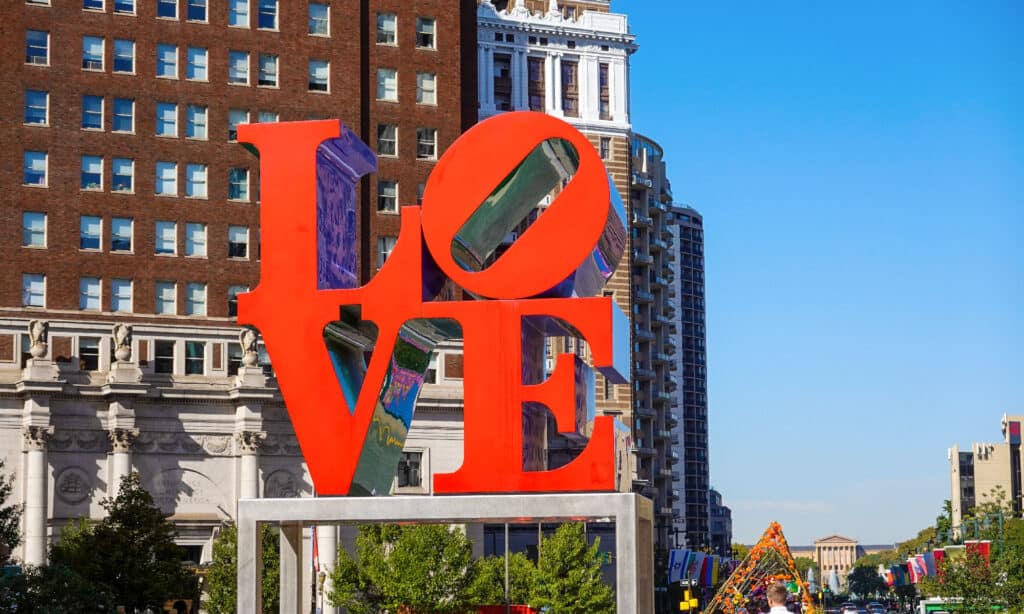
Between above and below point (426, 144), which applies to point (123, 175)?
below

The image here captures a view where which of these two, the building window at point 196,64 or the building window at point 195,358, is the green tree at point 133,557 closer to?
the building window at point 195,358

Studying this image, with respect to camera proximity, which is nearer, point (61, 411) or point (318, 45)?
point (61, 411)

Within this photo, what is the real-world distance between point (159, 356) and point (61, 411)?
22.4 feet

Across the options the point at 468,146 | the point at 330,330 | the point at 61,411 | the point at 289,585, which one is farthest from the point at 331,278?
the point at 61,411

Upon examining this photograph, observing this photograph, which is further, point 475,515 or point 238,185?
point 238,185

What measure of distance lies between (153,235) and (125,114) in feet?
25.0

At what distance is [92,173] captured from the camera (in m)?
103

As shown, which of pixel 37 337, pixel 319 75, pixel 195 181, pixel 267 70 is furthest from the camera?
pixel 319 75

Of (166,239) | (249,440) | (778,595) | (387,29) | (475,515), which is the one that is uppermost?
(387,29)

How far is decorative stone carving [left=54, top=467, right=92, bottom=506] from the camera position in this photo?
320 feet

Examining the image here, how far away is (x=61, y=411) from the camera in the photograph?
9831cm

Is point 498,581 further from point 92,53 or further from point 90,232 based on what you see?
point 92,53

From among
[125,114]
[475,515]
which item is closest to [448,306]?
[475,515]

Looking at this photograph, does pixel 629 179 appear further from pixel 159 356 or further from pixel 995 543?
pixel 159 356
